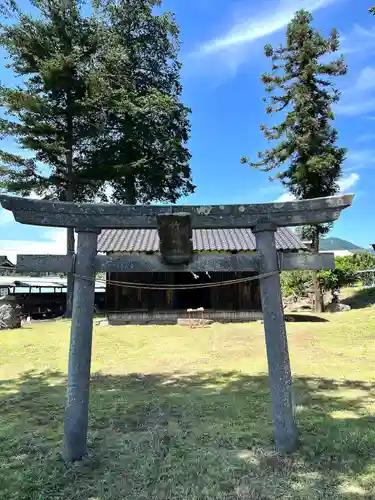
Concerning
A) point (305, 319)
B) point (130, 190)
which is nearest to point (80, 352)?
point (305, 319)

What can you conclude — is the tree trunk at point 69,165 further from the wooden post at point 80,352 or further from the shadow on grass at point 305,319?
the wooden post at point 80,352

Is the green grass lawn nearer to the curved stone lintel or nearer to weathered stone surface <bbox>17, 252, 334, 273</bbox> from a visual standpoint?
weathered stone surface <bbox>17, 252, 334, 273</bbox>

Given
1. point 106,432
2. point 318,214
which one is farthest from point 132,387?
point 318,214

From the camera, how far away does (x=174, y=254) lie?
14.9ft

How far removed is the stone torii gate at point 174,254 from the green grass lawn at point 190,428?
21.6 inches

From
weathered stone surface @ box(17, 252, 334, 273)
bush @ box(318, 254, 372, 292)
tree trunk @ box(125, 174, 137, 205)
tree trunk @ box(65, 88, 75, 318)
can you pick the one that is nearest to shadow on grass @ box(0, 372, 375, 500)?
weathered stone surface @ box(17, 252, 334, 273)

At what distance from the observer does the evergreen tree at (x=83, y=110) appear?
1942 cm

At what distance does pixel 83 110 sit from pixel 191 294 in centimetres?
1171

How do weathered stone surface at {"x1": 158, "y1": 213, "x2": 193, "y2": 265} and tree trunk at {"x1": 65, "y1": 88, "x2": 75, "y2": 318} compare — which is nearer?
weathered stone surface at {"x1": 158, "y1": 213, "x2": 193, "y2": 265}

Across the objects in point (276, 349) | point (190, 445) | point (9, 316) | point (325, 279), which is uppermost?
point (325, 279)

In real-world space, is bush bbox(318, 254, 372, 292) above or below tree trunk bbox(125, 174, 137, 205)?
below

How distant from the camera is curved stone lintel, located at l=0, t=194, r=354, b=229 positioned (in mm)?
4586

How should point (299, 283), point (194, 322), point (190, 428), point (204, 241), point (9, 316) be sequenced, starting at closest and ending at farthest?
1. point (190, 428)
2. point (9, 316)
3. point (194, 322)
4. point (204, 241)
5. point (299, 283)

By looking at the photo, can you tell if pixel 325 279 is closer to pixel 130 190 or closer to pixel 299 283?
pixel 299 283
